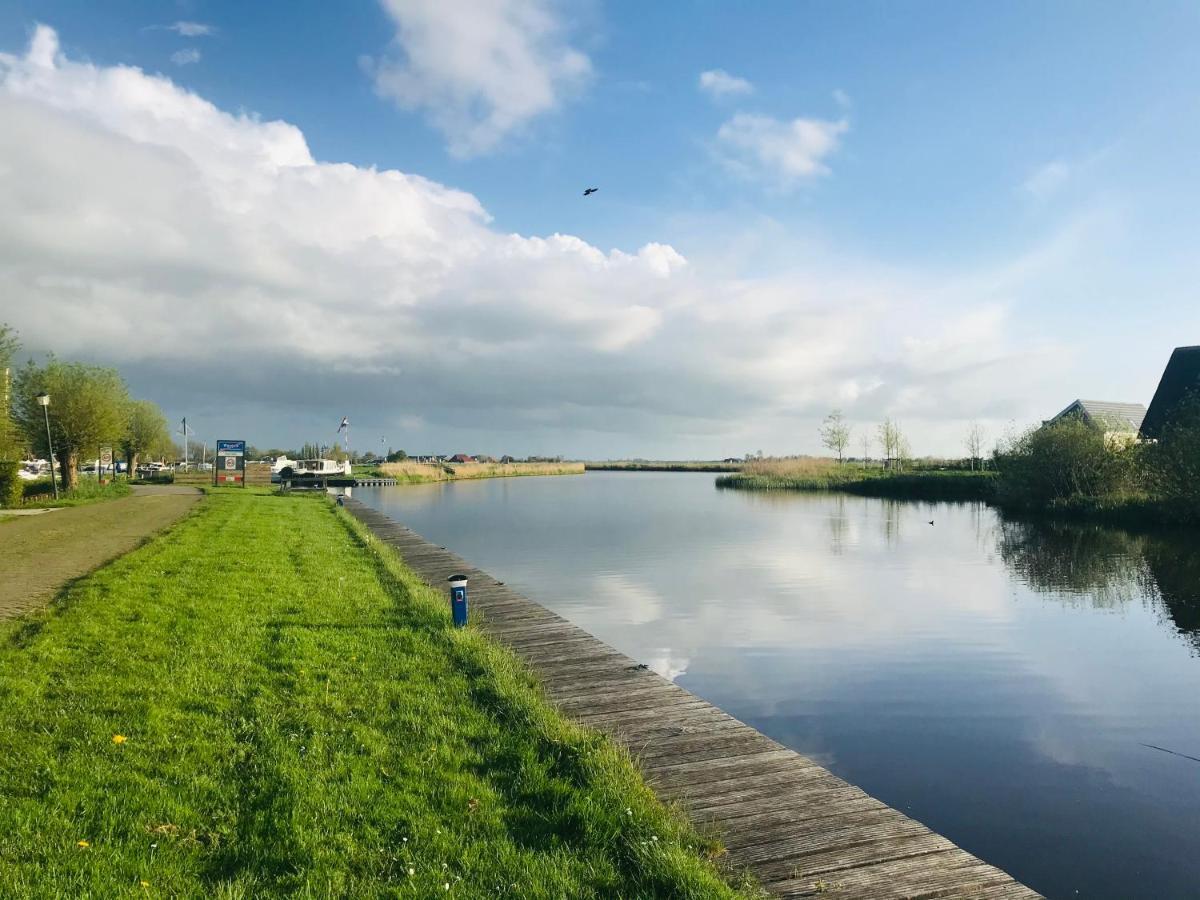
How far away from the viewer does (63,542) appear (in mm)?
16594

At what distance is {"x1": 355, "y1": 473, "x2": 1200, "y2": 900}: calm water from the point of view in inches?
246

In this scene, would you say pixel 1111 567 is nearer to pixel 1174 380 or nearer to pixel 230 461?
pixel 1174 380

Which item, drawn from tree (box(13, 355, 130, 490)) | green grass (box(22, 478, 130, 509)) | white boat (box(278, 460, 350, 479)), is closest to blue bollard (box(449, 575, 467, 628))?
green grass (box(22, 478, 130, 509))

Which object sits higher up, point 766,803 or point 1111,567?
point 766,803

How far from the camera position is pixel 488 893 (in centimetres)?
381

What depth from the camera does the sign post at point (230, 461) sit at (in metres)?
44.1

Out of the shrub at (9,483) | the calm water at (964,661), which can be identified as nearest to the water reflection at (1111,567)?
the calm water at (964,661)

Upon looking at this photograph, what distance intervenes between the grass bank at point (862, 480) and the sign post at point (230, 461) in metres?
39.3

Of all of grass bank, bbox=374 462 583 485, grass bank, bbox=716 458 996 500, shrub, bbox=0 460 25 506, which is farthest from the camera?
grass bank, bbox=374 462 583 485

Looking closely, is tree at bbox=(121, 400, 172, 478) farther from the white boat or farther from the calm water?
the calm water

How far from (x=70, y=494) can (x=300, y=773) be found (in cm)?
3447

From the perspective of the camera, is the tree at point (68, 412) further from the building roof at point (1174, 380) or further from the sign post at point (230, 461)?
the building roof at point (1174, 380)

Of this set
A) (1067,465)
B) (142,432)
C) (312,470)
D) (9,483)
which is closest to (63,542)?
(9,483)

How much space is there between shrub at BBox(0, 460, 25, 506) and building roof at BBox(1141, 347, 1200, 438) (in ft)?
187
